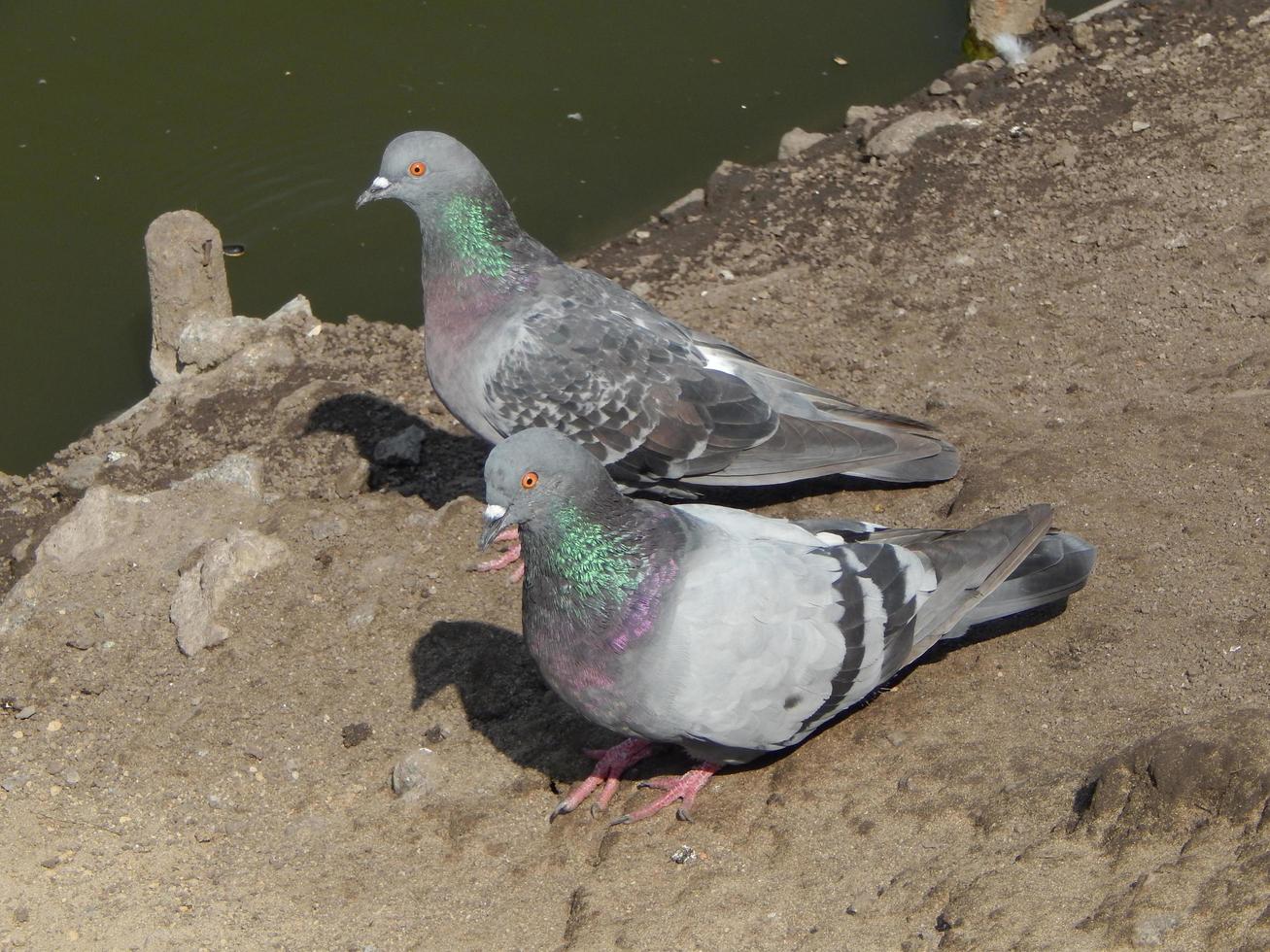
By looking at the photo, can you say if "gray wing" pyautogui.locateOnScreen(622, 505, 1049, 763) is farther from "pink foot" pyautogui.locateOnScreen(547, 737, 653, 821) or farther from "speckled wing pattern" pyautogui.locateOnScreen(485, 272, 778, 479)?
"speckled wing pattern" pyautogui.locateOnScreen(485, 272, 778, 479)

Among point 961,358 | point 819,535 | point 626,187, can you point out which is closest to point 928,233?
point 961,358

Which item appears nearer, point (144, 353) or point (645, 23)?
point (144, 353)

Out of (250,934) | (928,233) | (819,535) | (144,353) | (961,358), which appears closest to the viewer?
(250,934)

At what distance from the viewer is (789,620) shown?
164 inches

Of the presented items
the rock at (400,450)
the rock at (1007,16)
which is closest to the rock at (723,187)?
the rock at (1007,16)

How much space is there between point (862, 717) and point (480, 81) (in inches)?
272

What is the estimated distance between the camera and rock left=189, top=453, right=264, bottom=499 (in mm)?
6293

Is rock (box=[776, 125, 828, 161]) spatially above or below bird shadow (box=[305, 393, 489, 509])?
above

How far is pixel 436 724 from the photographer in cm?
495

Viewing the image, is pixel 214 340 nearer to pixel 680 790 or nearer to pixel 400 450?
pixel 400 450

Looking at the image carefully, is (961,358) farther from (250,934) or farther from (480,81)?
(480,81)

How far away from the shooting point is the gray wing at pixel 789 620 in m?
4.08

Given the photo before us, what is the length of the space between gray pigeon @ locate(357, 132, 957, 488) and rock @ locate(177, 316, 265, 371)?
2077 mm

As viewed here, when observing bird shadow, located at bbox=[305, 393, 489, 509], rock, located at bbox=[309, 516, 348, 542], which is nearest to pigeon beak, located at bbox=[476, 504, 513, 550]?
rock, located at bbox=[309, 516, 348, 542]
